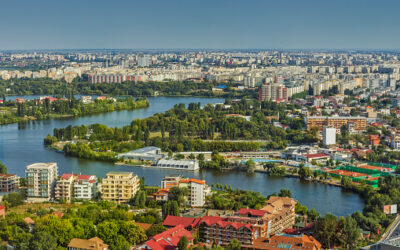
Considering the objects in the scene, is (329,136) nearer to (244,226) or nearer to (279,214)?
(279,214)

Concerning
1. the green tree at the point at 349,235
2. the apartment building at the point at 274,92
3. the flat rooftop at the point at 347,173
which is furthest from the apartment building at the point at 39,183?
the apartment building at the point at 274,92

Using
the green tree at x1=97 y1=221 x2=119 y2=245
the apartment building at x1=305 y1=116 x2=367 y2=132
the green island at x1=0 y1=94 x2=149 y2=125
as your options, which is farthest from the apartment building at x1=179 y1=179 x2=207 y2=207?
the green island at x1=0 y1=94 x2=149 y2=125

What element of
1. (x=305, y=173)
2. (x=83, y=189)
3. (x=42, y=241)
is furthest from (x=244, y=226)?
(x=305, y=173)

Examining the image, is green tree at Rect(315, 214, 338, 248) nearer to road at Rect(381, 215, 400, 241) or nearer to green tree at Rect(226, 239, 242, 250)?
road at Rect(381, 215, 400, 241)

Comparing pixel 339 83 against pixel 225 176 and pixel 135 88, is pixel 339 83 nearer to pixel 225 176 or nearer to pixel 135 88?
pixel 135 88

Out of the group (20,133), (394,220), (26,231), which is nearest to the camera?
(26,231)

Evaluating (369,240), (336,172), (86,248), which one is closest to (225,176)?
(336,172)
